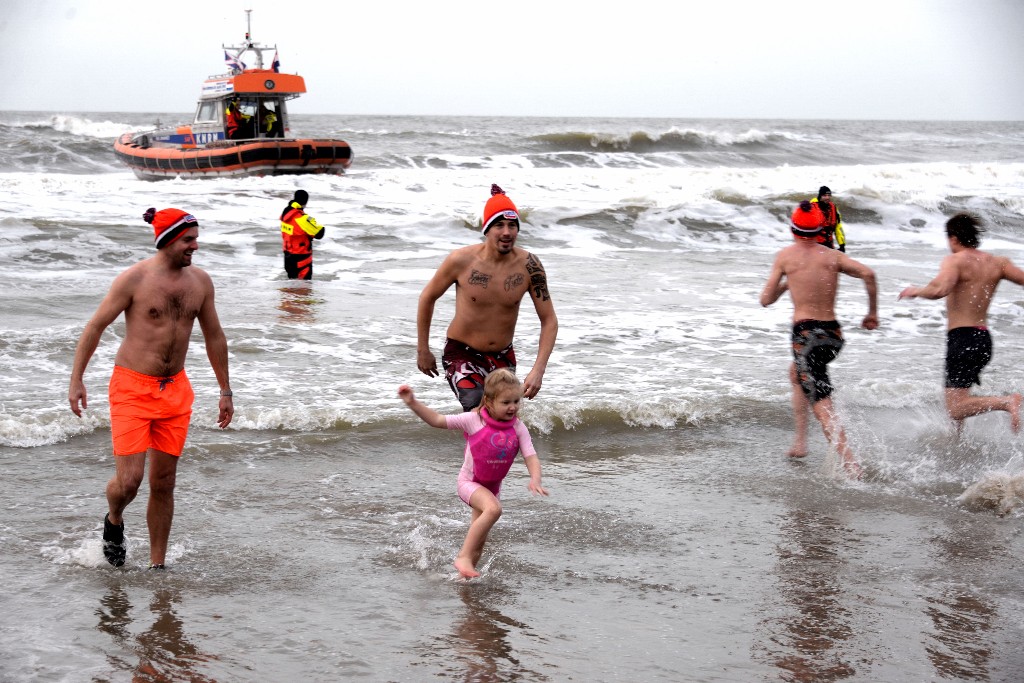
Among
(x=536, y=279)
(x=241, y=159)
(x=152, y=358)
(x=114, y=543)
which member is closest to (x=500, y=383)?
(x=536, y=279)

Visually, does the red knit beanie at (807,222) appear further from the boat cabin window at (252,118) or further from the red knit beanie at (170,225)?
the boat cabin window at (252,118)

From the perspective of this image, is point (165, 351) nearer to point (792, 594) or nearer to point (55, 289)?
point (792, 594)

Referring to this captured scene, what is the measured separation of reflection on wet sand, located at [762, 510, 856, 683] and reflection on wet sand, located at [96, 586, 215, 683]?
7.26ft

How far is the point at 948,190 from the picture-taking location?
88.6 ft

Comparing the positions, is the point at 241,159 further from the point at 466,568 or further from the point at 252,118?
the point at 466,568

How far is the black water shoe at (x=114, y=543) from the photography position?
4859 mm

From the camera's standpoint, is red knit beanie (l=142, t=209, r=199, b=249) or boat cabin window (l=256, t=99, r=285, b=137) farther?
boat cabin window (l=256, t=99, r=285, b=137)

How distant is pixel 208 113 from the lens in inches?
1101

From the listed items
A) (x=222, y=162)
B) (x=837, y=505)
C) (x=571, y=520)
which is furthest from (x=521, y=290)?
(x=222, y=162)

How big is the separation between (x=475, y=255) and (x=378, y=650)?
6.81 ft

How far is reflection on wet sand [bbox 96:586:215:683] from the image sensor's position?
3.87m

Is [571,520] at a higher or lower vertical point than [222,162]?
lower

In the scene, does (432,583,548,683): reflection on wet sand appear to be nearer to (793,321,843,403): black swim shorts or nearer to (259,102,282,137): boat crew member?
(793,321,843,403): black swim shorts

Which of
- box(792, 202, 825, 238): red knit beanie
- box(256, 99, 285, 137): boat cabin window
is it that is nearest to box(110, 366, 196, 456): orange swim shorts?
box(792, 202, 825, 238): red knit beanie
